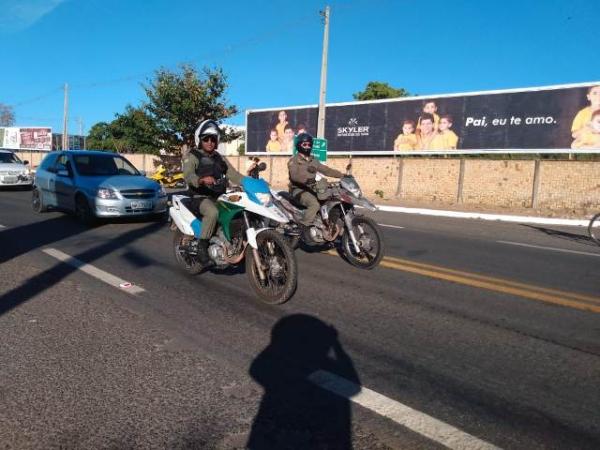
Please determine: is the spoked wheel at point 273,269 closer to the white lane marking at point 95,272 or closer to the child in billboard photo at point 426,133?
the white lane marking at point 95,272

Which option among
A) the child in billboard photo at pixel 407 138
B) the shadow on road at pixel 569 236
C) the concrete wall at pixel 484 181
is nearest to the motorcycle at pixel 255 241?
the shadow on road at pixel 569 236

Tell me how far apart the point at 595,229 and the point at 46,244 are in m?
11.9

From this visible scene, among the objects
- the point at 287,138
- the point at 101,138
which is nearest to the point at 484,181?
the point at 287,138

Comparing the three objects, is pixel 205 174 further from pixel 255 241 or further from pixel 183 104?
pixel 183 104

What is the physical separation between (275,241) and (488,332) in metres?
2.13

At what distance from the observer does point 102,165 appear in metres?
11.5

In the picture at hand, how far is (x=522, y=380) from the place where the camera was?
3.33 meters

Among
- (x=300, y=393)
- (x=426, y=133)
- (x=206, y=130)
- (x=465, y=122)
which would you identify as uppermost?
(x=465, y=122)

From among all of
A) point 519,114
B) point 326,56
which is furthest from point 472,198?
point 326,56

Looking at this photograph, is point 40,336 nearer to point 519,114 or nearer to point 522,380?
point 522,380

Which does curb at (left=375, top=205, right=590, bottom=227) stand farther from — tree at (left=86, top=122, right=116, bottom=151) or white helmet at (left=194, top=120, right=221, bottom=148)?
tree at (left=86, top=122, right=116, bottom=151)

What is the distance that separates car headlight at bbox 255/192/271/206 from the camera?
507 centimetres

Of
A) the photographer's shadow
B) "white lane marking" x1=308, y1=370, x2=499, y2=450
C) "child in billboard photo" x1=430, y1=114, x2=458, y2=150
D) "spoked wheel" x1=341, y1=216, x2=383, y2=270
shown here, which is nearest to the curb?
"child in billboard photo" x1=430, y1=114, x2=458, y2=150

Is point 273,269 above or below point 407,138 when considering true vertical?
below
